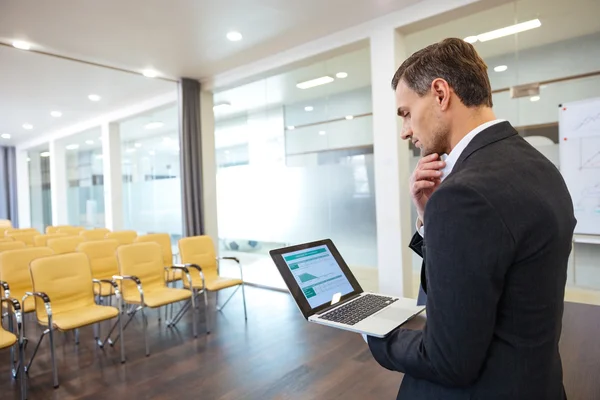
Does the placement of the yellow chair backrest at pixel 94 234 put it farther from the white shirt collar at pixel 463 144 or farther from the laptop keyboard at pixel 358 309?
the white shirt collar at pixel 463 144

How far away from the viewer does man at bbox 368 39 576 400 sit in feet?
2.11

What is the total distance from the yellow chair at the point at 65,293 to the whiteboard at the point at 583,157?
4.05 metres

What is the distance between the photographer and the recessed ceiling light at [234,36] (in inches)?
170

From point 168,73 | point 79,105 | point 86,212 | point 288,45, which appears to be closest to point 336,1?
point 288,45

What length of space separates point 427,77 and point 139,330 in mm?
4032

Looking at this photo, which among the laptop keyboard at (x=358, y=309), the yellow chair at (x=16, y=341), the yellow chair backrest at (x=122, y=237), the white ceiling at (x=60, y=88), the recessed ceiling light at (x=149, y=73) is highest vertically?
the white ceiling at (x=60, y=88)

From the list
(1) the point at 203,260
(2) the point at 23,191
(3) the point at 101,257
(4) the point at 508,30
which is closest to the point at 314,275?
(1) the point at 203,260

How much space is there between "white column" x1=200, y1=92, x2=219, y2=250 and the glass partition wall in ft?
0.43

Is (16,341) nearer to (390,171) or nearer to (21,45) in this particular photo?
(390,171)

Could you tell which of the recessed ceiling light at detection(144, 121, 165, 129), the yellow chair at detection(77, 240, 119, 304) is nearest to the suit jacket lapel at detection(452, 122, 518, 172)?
the yellow chair at detection(77, 240, 119, 304)

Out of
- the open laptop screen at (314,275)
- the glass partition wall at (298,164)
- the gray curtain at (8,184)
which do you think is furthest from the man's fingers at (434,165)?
the gray curtain at (8,184)

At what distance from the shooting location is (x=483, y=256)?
637 mm

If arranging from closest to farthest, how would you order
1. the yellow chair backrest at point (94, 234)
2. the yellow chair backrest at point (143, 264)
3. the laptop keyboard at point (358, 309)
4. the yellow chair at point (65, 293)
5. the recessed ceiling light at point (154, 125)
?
the laptop keyboard at point (358, 309) < the yellow chair at point (65, 293) < the yellow chair backrest at point (143, 264) < the yellow chair backrest at point (94, 234) < the recessed ceiling light at point (154, 125)

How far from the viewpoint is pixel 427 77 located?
83 cm
